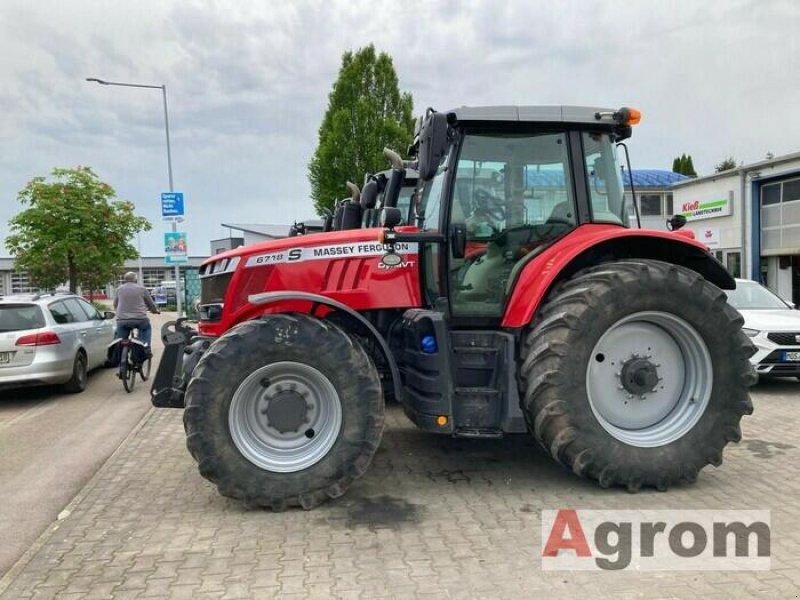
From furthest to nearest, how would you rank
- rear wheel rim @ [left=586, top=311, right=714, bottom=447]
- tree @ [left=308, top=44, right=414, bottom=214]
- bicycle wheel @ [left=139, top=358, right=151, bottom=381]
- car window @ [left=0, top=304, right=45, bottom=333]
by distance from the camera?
tree @ [left=308, top=44, right=414, bottom=214] → bicycle wheel @ [left=139, top=358, right=151, bottom=381] → car window @ [left=0, top=304, right=45, bottom=333] → rear wheel rim @ [left=586, top=311, right=714, bottom=447]

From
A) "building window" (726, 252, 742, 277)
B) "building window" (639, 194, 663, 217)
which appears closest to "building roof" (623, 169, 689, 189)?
"building window" (639, 194, 663, 217)

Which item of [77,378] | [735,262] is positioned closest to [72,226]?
[77,378]

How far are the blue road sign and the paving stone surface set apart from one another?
14169 millimetres

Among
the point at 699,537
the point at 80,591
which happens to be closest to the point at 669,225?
the point at 699,537

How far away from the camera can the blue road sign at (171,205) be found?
18828 millimetres

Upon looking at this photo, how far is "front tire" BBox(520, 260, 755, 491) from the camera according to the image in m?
4.42

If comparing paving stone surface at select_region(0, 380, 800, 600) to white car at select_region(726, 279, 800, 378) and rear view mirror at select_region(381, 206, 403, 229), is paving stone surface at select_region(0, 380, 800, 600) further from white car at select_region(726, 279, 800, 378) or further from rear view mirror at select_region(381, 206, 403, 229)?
white car at select_region(726, 279, 800, 378)

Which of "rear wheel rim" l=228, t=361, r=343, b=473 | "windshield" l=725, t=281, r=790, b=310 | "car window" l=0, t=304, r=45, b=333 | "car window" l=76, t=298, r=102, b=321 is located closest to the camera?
"rear wheel rim" l=228, t=361, r=343, b=473

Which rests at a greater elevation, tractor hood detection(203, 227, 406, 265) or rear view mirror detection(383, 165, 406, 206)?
rear view mirror detection(383, 165, 406, 206)

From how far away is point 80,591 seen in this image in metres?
3.44

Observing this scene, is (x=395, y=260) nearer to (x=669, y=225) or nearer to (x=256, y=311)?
(x=256, y=311)

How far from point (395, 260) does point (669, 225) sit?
2.64 metres

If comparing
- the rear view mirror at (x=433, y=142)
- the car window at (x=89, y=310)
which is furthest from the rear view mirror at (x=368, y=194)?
the car window at (x=89, y=310)

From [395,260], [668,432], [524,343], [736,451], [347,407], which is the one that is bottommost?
[736,451]
